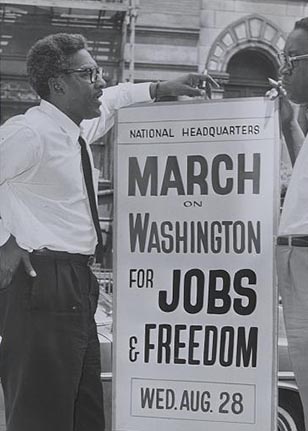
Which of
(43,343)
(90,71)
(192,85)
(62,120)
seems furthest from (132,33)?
(43,343)

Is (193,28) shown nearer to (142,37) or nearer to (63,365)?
(142,37)

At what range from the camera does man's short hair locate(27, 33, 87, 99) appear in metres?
→ 3.62

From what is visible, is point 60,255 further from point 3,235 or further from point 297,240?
point 297,240

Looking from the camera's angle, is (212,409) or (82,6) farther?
(82,6)

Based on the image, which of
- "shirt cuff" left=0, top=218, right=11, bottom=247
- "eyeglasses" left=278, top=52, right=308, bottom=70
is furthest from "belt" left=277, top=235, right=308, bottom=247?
"shirt cuff" left=0, top=218, right=11, bottom=247

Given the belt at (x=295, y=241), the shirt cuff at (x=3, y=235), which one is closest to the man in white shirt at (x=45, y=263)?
the shirt cuff at (x=3, y=235)

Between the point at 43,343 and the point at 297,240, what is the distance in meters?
1.09

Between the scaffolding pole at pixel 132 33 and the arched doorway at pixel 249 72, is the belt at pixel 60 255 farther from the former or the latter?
the arched doorway at pixel 249 72

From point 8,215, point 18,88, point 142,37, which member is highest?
point 142,37

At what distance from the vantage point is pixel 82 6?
1284 centimetres

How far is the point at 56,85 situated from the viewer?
11.9 ft

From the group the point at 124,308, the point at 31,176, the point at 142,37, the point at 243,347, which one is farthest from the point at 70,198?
the point at 142,37

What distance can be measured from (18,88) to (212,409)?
10.5 m

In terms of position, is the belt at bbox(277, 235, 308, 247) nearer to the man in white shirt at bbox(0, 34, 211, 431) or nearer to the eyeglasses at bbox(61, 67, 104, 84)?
the man in white shirt at bbox(0, 34, 211, 431)
